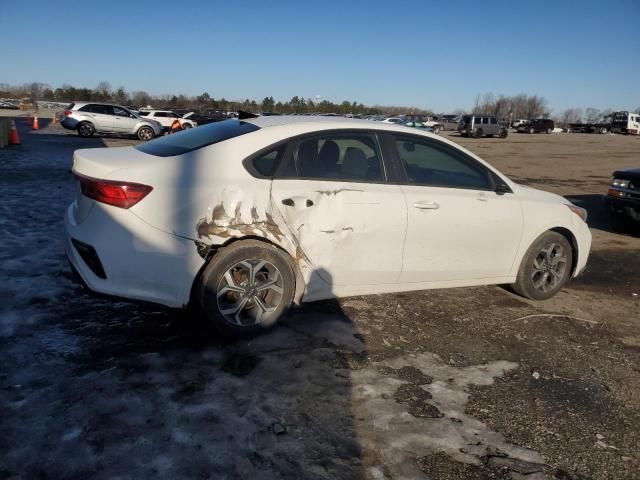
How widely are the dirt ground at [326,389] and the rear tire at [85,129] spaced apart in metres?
21.4

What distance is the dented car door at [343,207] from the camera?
3.62 m

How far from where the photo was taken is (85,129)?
2395 cm

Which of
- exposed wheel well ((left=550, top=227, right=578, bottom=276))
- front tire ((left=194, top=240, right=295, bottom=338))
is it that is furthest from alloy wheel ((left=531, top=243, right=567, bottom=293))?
front tire ((left=194, top=240, right=295, bottom=338))

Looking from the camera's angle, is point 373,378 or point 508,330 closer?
point 373,378

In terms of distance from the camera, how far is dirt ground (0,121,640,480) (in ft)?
7.95

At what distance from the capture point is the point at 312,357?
345 centimetres

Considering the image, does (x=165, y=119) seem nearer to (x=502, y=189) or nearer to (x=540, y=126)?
(x=502, y=189)

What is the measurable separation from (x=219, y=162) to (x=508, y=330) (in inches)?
107

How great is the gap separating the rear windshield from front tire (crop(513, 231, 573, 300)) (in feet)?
9.26

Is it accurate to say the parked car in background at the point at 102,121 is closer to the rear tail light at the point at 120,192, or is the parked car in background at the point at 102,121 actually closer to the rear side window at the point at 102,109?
the rear side window at the point at 102,109

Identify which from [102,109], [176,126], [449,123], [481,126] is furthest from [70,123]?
[449,123]

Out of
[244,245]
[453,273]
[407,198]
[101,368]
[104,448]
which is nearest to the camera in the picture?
[104,448]

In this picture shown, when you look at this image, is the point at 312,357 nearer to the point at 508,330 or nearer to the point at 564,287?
the point at 508,330

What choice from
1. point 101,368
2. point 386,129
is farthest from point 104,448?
point 386,129
